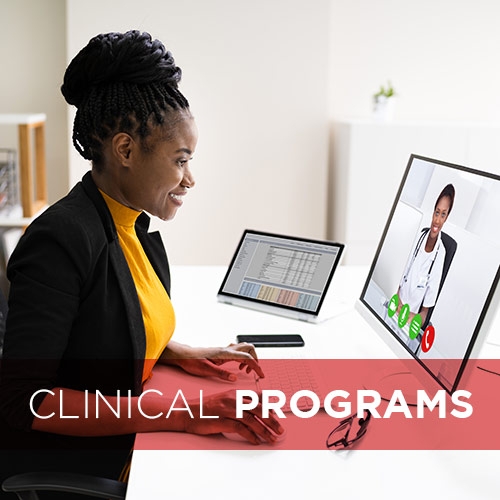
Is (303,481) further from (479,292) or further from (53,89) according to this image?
(53,89)

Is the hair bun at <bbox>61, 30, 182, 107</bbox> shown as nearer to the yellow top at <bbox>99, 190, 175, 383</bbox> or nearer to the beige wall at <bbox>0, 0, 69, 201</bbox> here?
the yellow top at <bbox>99, 190, 175, 383</bbox>

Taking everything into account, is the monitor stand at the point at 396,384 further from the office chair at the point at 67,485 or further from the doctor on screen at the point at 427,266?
the office chair at the point at 67,485

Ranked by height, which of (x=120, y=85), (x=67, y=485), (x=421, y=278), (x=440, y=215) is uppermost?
(x=120, y=85)

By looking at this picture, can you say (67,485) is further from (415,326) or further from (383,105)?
(383,105)

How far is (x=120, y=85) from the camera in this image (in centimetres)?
125

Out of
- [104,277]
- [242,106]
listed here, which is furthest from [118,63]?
[242,106]

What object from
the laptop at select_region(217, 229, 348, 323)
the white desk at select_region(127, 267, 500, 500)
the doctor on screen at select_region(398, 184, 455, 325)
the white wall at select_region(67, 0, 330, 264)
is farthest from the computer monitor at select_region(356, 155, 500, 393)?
the white wall at select_region(67, 0, 330, 264)

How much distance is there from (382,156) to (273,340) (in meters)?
2.09

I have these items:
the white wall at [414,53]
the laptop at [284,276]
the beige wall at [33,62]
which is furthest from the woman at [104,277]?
the white wall at [414,53]

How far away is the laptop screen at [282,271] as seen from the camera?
181cm

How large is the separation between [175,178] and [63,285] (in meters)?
0.31

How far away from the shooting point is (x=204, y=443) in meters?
1.13

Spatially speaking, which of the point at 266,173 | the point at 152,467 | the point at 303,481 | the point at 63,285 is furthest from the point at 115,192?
the point at 266,173

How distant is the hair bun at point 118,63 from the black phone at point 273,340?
0.66 metres
